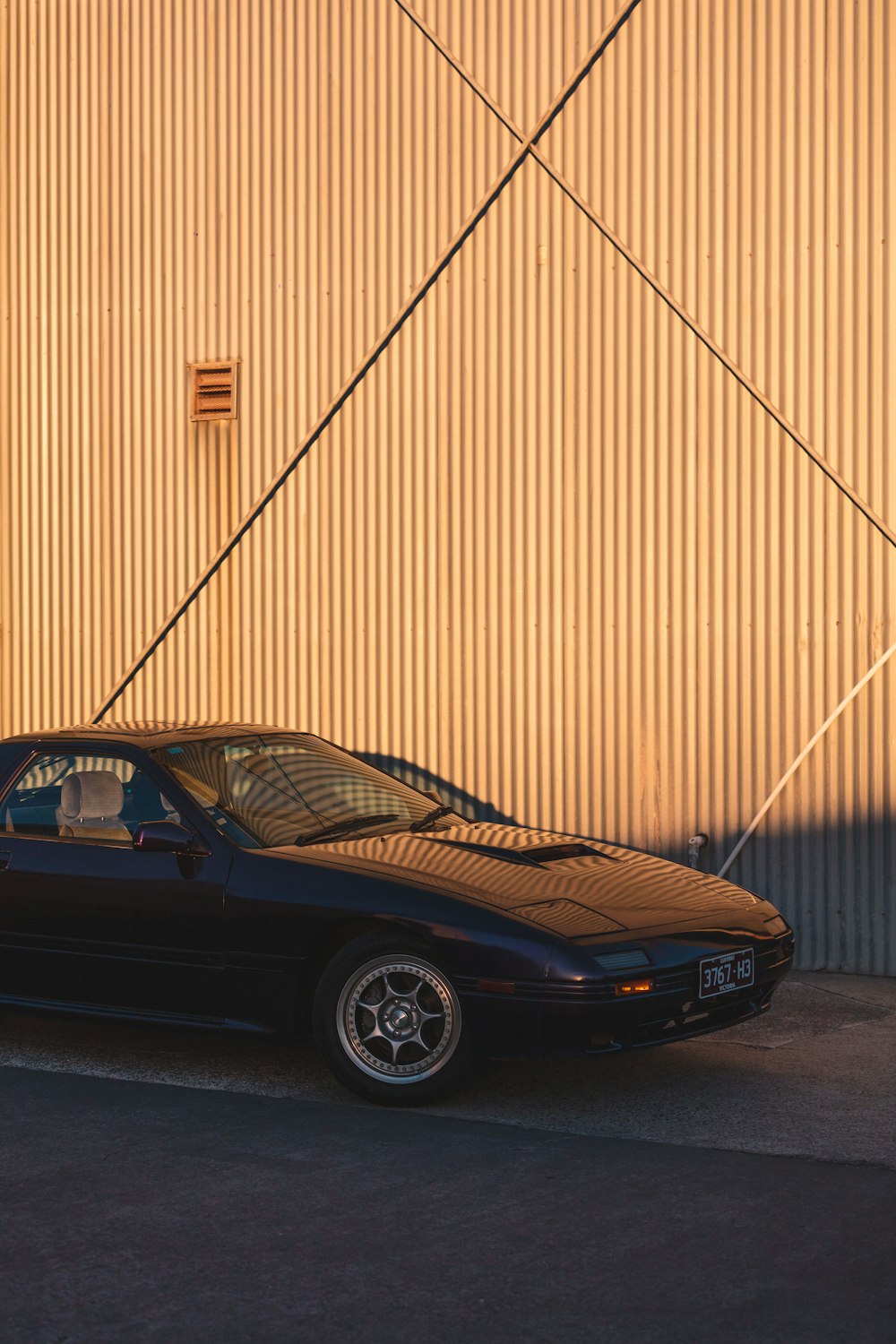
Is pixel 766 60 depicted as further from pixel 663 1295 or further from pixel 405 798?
pixel 663 1295

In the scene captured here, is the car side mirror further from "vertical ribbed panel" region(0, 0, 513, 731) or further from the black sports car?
"vertical ribbed panel" region(0, 0, 513, 731)

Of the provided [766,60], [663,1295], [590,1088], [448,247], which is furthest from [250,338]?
[663,1295]

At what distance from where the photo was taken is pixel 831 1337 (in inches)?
160

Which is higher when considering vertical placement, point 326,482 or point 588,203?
point 588,203

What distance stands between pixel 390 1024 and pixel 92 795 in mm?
1852

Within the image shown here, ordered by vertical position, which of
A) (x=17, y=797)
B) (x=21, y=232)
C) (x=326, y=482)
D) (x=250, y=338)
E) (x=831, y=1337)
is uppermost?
(x=21, y=232)

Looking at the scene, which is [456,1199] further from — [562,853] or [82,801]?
[82,801]

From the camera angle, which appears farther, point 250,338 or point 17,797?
point 250,338

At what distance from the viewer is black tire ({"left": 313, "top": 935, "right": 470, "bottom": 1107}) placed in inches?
252

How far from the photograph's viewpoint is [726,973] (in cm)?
655

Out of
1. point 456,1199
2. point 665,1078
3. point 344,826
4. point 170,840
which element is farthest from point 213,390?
point 456,1199

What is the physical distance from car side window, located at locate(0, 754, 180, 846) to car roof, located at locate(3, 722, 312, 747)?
0.41 ft

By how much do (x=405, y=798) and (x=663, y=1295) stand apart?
162 inches

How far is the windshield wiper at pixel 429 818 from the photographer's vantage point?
303 inches
